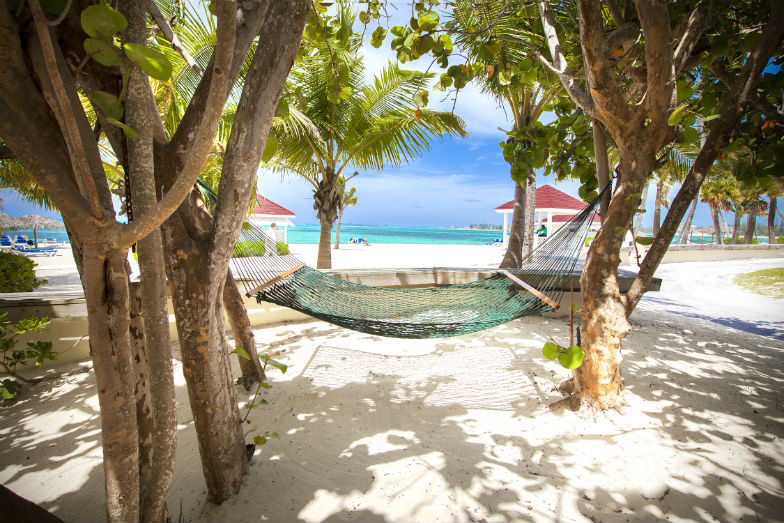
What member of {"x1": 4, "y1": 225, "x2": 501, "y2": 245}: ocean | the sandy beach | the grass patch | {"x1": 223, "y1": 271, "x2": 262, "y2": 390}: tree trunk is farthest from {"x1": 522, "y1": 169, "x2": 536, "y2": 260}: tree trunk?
{"x1": 4, "y1": 225, "x2": 501, "y2": 245}: ocean

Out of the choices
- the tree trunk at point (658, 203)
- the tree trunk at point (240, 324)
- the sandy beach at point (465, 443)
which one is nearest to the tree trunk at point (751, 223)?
the tree trunk at point (658, 203)

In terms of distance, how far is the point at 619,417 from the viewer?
5.75ft

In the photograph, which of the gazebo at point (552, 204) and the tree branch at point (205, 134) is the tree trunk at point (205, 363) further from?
the gazebo at point (552, 204)

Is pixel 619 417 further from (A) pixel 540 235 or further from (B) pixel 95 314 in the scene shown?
(A) pixel 540 235

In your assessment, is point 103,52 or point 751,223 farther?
point 751,223

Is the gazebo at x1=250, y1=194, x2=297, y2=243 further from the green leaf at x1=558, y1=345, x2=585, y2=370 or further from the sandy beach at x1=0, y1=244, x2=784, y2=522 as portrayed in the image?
the green leaf at x1=558, y1=345, x2=585, y2=370

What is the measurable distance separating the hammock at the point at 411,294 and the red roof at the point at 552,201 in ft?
26.7

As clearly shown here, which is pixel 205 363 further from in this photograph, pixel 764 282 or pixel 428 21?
pixel 764 282

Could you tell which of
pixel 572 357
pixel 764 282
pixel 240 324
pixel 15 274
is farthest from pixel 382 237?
pixel 572 357

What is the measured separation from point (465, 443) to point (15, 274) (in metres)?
4.09

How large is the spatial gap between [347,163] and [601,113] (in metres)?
3.83

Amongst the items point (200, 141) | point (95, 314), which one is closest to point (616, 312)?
point (200, 141)

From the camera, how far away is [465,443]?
1630mm

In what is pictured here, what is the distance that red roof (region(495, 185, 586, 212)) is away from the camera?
32.1 ft
